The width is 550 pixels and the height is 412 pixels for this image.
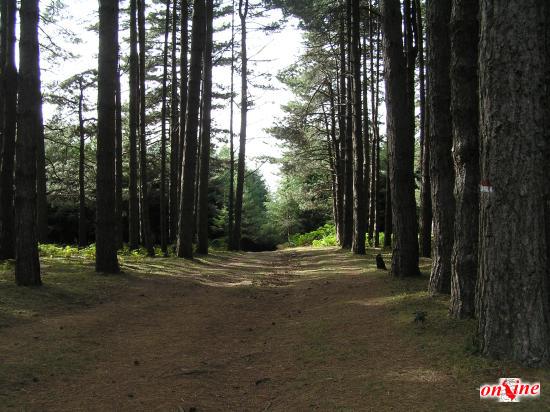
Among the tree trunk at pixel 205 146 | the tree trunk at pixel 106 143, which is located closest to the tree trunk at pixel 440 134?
the tree trunk at pixel 106 143

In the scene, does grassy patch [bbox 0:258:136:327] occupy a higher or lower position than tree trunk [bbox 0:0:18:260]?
lower

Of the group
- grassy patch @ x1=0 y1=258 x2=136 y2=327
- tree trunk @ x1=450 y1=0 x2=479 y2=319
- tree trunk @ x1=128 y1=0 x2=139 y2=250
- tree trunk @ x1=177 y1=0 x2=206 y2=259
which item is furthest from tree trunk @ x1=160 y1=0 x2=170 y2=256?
tree trunk @ x1=450 y1=0 x2=479 y2=319

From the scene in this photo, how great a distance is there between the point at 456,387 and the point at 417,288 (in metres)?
4.92

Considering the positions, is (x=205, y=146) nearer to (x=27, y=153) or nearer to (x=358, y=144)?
(x=358, y=144)

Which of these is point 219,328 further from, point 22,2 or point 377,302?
point 22,2

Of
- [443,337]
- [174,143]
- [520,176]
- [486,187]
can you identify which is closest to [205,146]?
[174,143]

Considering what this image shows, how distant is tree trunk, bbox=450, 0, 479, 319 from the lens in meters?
6.32

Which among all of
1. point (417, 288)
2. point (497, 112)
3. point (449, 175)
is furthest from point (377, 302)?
point (497, 112)

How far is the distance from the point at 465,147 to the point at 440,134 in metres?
2.03

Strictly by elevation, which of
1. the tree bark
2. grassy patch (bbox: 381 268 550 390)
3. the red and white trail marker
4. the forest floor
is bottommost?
the forest floor

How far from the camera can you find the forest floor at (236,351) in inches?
173

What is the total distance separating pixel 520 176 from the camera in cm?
458

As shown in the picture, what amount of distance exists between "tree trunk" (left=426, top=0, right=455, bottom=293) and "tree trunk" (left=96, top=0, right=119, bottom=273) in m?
7.54

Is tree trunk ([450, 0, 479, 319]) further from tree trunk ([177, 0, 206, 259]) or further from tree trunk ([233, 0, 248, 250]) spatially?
tree trunk ([233, 0, 248, 250])
